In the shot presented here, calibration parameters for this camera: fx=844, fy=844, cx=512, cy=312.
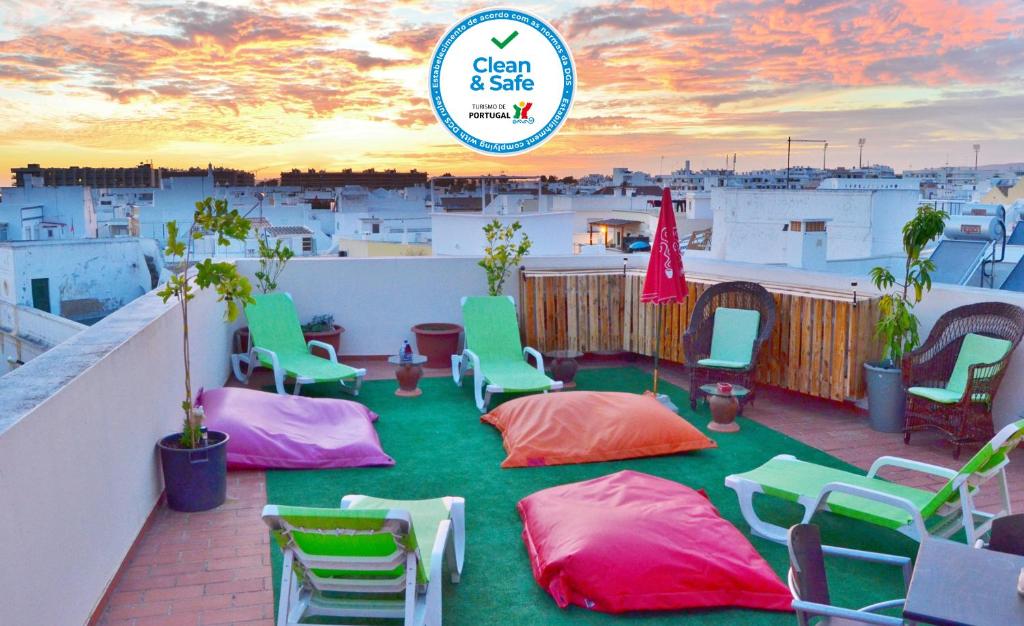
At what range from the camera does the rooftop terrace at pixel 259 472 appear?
327 cm

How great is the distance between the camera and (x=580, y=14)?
10562 mm

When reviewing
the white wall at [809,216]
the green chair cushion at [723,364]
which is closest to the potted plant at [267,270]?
the green chair cushion at [723,364]

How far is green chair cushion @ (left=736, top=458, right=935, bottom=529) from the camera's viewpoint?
422 cm

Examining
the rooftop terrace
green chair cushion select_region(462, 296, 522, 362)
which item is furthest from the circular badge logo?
green chair cushion select_region(462, 296, 522, 362)

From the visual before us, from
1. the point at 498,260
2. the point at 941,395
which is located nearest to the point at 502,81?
the point at 498,260

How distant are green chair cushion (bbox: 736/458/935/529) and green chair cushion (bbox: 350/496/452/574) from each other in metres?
1.75

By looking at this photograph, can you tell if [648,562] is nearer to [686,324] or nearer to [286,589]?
[286,589]

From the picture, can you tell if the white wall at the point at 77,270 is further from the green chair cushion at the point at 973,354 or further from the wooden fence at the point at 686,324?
the green chair cushion at the point at 973,354

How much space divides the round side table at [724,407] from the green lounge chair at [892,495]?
68.8 inches

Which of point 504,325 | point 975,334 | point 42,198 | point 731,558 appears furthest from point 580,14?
point 42,198

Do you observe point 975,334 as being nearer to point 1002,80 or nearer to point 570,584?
point 570,584

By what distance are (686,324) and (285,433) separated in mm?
4100

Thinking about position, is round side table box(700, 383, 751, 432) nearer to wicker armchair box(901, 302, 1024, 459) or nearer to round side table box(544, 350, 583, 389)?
wicker armchair box(901, 302, 1024, 459)

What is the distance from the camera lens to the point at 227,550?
4.47 metres
